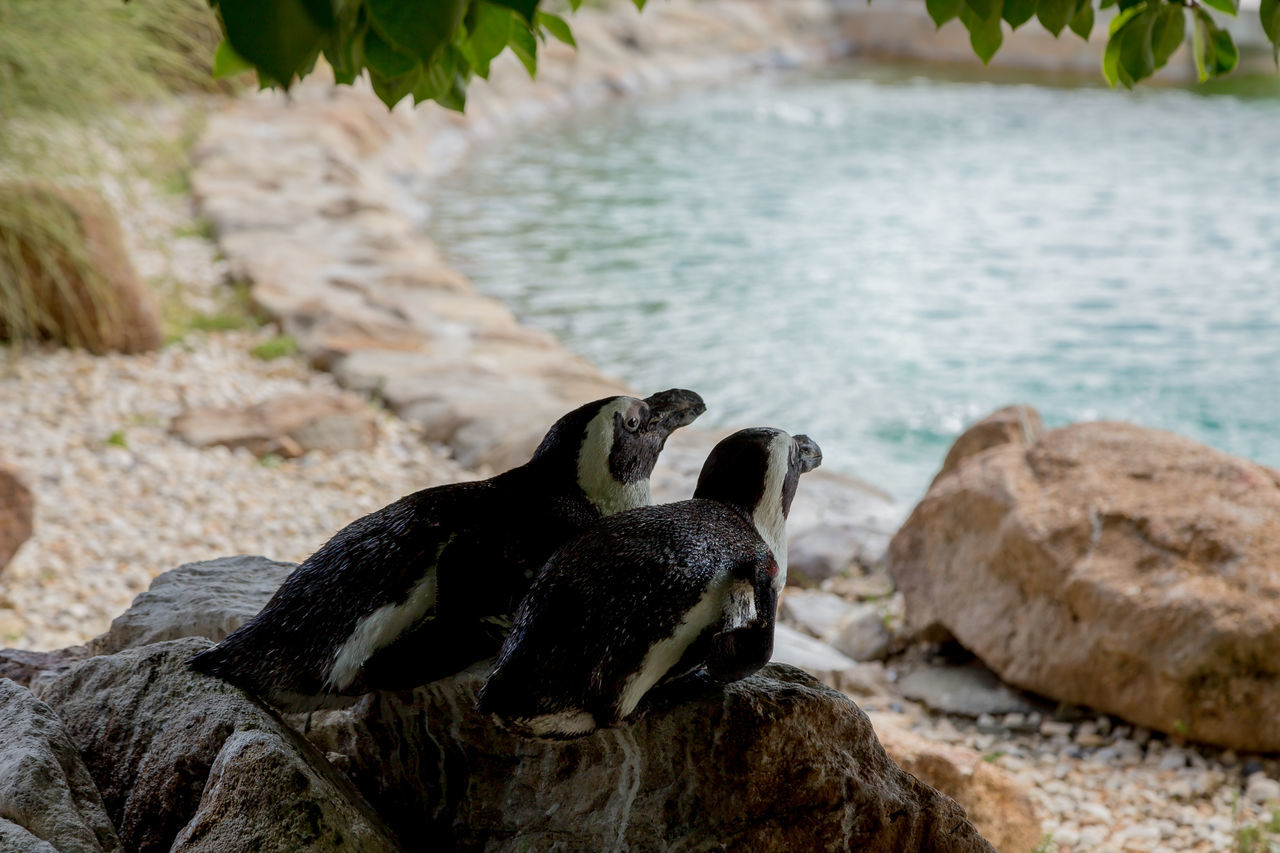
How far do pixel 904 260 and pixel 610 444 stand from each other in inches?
328

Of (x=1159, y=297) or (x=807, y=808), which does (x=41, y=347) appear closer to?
(x=807, y=808)

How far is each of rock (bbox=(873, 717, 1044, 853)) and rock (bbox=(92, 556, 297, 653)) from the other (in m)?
1.37

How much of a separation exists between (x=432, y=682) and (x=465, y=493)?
0.27 metres

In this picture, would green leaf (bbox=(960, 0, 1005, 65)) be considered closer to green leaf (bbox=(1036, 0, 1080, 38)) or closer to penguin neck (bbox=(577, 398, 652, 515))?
green leaf (bbox=(1036, 0, 1080, 38))

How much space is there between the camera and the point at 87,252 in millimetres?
5066

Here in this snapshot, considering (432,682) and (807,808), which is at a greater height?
(432,682)

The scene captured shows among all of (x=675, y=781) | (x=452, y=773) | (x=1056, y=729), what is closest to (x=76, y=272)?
(x=452, y=773)

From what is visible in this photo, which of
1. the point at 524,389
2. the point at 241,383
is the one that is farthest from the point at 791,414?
the point at 241,383

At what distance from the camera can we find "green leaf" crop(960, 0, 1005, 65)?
1.61 metres

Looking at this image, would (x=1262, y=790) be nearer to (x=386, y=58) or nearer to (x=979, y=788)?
(x=979, y=788)

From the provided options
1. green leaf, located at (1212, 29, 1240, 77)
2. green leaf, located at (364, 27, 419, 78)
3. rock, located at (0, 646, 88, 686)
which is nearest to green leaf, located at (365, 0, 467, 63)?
green leaf, located at (364, 27, 419, 78)

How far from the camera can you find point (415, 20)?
3.03 feet

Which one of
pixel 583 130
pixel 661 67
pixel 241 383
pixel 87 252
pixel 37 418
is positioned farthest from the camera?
pixel 661 67

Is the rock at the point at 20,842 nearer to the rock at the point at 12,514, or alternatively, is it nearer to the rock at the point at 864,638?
the rock at the point at 12,514
